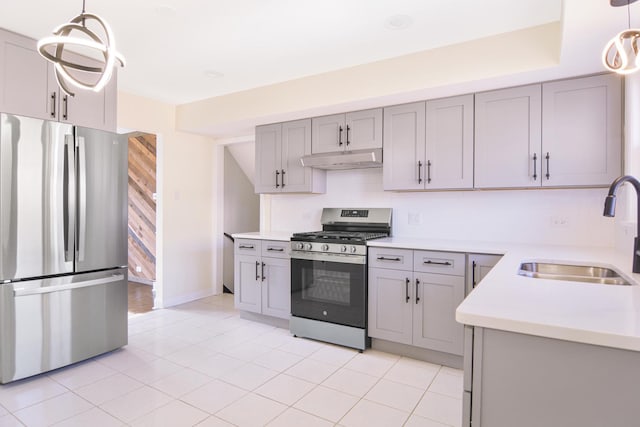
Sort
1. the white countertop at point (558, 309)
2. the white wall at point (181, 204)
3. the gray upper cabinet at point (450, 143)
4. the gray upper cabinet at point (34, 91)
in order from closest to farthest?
the white countertop at point (558, 309) < the gray upper cabinet at point (34, 91) < the gray upper cabinet at point (450, 143) < the white wall at point (181, 204)

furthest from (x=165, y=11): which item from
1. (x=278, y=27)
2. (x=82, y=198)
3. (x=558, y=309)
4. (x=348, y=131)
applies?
(x=558, y=309)

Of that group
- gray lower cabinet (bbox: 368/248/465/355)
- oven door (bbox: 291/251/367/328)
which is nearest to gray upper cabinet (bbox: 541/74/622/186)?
gray lower cabinet (bbox: 368/248/465/355)

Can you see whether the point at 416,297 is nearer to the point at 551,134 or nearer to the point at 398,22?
the point at 551,134

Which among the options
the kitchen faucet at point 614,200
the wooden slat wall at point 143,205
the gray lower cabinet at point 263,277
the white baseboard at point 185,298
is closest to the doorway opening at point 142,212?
the wooden slat wall at point 143,205

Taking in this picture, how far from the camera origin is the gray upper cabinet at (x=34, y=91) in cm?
258

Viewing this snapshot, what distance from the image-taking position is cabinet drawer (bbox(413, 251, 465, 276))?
270cm

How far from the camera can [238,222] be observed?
552 centimetres

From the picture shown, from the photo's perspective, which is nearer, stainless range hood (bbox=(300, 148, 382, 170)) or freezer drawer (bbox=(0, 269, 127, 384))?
freezer drawer (bbox=(0, 269, 127, 384))

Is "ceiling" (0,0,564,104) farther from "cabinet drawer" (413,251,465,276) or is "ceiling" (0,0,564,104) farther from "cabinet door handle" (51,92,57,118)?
"cabinet drawer" (413,251,465,276)

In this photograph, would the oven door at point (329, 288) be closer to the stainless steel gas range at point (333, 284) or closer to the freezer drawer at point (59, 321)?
the stainless steel gas range at point (333, 284)

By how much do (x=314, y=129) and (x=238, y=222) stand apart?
2.43 metres

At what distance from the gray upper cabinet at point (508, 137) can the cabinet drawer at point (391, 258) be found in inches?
32.7

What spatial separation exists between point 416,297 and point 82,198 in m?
2.78

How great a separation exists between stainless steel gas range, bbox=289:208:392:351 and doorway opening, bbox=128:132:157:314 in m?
3.01
